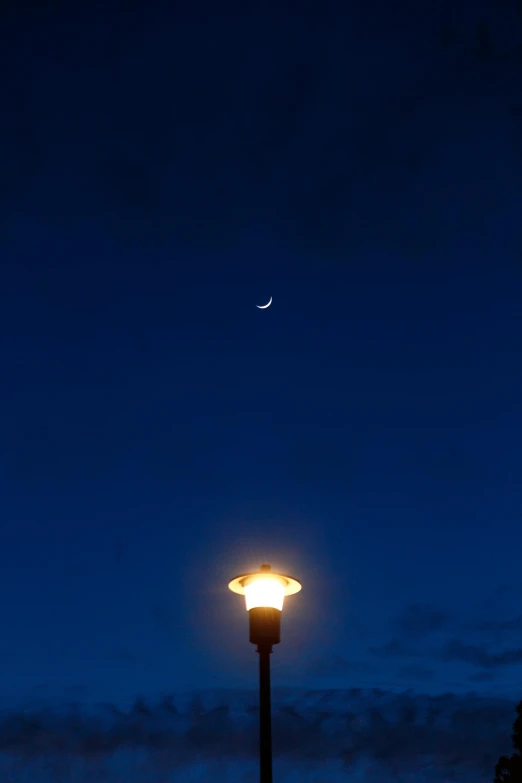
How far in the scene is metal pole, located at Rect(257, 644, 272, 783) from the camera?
9.24 meters

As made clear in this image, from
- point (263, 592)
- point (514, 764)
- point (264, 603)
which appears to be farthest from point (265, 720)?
point (514, 764)

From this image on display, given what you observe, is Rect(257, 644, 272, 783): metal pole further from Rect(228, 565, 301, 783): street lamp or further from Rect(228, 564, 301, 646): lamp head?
Rect(228, 564, 301, 646): lamp head

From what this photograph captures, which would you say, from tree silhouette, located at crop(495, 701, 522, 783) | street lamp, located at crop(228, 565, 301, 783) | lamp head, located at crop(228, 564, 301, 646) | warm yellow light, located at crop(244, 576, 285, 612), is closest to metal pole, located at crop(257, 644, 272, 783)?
street lamp, located at crop(228, 565, 301, 783)

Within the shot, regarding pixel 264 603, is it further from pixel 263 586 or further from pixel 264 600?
pixel 263 586

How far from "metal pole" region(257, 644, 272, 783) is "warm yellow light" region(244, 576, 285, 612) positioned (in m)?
0.50

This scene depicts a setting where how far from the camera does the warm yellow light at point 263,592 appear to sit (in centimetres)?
1027

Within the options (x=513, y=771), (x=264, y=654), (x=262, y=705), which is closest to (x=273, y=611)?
(x=264, y=654)

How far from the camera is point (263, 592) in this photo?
33.7ft

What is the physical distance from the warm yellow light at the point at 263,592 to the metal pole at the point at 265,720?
50 centimetres

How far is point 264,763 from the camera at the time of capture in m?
9.28

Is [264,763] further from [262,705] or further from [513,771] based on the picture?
[513,771]

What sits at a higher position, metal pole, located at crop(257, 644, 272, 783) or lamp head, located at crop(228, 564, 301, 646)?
lamp head, located at crop(228, 564, 301, 646)

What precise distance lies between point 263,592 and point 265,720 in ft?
4.95

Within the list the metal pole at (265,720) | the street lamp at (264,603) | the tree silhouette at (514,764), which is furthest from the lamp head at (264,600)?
the tree silhouette at (514,764)
